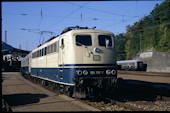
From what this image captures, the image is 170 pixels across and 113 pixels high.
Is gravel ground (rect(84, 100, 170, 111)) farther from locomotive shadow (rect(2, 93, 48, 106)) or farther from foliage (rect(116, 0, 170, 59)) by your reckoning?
foliage (rect(116, 0, 170, 59))

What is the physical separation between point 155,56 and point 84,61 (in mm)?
42663

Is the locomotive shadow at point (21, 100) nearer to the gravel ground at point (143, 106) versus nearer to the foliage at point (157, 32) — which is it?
the gravel ground at point (143, 106)

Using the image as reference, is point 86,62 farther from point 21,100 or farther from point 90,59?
point 21,100

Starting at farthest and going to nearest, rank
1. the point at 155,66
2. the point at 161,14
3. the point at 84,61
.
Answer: the point at 161,14 → the point at 155,66 → the point at 84,61

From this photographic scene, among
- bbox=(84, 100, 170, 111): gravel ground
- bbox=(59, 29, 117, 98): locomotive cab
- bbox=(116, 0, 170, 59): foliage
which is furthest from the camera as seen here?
bbox=(116, 0, 170, 59): foliage

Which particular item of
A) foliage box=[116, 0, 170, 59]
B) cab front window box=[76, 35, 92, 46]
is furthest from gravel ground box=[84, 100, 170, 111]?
foliage box=[116, 0, 170, 59]

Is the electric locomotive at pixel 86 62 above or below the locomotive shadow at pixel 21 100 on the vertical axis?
above

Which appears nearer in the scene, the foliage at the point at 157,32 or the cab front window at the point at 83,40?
the cab front window at the point at 83,40

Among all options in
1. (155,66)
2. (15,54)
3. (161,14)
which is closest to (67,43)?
(155,66)

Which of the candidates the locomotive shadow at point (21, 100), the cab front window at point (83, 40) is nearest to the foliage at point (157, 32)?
the cab front window at point (83, 40)

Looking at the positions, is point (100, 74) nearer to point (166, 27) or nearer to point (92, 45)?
point (92, 45)

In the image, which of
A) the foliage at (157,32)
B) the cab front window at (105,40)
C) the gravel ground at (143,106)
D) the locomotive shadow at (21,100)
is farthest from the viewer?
the foliage at (157,32)

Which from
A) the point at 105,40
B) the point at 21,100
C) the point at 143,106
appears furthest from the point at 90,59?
the point at 21,100

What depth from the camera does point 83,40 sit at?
10141mm
